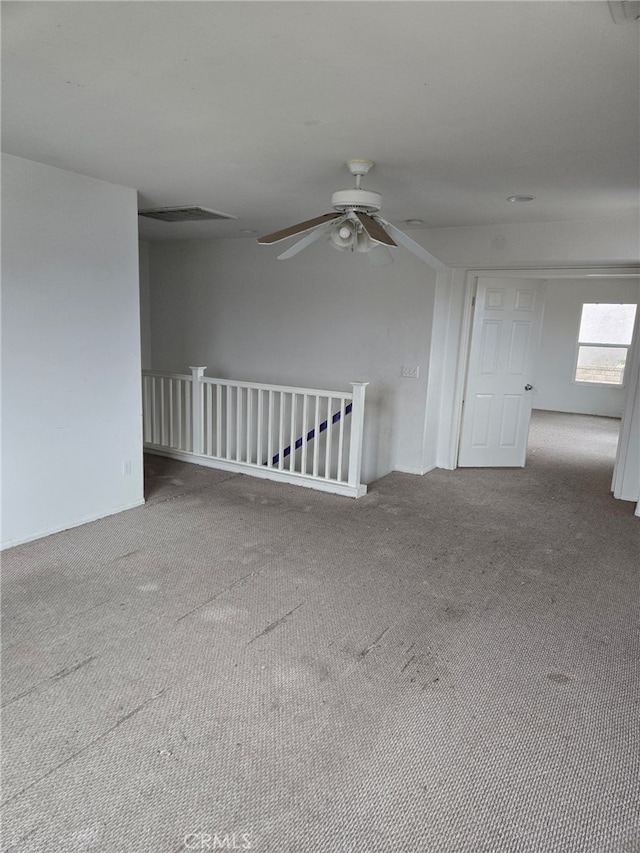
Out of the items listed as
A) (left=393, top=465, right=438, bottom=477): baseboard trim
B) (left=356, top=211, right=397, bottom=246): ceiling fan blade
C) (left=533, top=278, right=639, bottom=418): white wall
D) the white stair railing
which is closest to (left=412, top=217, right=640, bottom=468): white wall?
(left=393, top=465, right=438, bottom=477): baseboard trim

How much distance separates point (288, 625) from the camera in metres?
2.64

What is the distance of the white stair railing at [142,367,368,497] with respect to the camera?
183 inches

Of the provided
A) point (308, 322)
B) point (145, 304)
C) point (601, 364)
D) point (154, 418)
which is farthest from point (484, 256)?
point (601, 364)

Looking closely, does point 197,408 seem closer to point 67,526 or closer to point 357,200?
point 67,526

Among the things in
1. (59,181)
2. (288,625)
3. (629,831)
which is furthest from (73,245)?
(629,831)

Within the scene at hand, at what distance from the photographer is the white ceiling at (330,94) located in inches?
62.9

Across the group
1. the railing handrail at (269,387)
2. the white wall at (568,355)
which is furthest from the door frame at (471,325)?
the white wall at (568,355)

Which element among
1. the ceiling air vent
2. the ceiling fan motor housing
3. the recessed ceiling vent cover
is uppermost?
the recessed ceiling vent cover

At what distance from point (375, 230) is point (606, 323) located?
827 cm

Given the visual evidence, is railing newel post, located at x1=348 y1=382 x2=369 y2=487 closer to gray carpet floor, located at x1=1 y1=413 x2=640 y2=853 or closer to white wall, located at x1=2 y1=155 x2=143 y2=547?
gray carpet floor, located at x1=1 y1=413 x2=640 y2=853

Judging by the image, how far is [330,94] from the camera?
2105 millimetres

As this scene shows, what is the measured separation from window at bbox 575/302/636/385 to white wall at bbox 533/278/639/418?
11 centimetres

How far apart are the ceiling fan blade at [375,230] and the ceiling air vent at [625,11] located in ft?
4.43

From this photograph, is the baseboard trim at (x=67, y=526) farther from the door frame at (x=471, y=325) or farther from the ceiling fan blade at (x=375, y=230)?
the door frame at (x=471, y=325)
